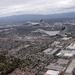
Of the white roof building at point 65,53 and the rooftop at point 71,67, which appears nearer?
the rooftop at point 71,67

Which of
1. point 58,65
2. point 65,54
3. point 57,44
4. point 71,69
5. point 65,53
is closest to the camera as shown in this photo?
point 71,69

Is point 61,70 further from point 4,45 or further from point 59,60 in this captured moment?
point 4,45

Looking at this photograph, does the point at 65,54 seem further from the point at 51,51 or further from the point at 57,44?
the point at 57,44

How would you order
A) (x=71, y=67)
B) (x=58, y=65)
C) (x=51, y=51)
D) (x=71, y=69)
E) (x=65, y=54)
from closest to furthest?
1. (x=71, y=69)
2. (x=71, y=67)
3. (x=58, y=65)
4. (x=65, y=54)
5. (x=51, y=51)

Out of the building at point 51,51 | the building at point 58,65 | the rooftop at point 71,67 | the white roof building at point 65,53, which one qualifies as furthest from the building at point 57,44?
the rooftop at point 71,67

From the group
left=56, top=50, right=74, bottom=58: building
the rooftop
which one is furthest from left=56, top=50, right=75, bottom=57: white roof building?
the rooftop

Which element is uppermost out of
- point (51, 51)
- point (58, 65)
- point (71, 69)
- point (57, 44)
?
point (57, 44)

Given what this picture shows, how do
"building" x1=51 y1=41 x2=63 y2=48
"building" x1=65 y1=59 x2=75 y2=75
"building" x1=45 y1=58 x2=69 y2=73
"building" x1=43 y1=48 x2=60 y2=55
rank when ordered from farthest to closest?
"building" x1=51 y1=41 x2=63 y2=48 < "building" x1=43 y1=48 x2=60 y2=55 < "building" x1=45 y1=58 x2=69 y2=73 < "building" x1=65 y1=59 x2=75 y2=75

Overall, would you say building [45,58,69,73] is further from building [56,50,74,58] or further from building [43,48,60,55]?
building [43,48,60,55]

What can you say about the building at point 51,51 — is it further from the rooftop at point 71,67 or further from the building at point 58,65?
the rooftop at point 71,67

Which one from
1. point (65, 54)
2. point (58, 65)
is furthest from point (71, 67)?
point (65, 54)

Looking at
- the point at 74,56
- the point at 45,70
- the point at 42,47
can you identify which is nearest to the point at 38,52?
the point at 42,47

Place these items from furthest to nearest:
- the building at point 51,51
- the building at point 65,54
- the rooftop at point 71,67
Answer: the building at point 51,51 → the building at point 65,54 → the rooftop at point 71,67
